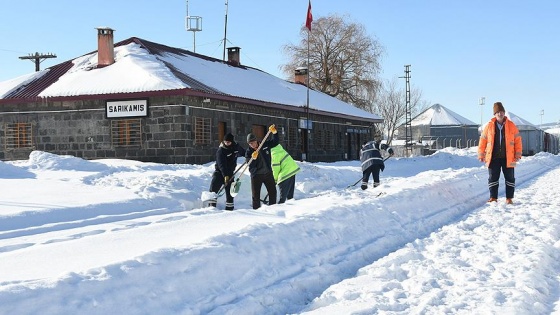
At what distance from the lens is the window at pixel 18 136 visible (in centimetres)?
2375

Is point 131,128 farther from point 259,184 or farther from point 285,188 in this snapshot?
point 259,184

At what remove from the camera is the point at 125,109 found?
22.1 m

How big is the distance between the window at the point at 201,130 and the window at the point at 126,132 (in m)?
2.01

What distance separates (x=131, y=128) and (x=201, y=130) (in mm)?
2528

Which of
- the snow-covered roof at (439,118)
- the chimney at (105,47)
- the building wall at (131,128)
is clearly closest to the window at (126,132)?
the building wall at (131,128)

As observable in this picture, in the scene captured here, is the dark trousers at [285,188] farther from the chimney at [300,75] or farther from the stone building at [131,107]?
the chimney at [300,75]

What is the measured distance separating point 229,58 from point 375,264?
28867mm

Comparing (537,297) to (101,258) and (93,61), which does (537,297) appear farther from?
(93,61)

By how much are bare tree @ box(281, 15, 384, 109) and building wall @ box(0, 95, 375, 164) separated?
25.9m

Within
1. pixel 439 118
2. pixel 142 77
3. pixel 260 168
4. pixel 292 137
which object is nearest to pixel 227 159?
pixel 260 168

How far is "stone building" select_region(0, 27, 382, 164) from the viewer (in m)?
21.6

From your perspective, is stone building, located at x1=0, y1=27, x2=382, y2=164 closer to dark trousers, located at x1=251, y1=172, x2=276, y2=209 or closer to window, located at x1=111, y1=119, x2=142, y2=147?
window, located at x1=111, y1=119, x2=142, y2=147

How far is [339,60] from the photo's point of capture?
2005 inches

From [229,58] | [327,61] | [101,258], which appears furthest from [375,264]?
[327,61]
